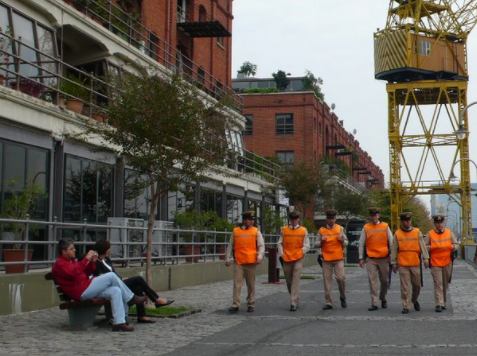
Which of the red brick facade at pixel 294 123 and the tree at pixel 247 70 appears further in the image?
the tree at pixel 247 70

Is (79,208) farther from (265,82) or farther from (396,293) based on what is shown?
(265,82)

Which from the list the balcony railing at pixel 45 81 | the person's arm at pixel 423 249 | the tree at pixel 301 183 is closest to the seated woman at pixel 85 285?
the person's arm at pixel 423 249

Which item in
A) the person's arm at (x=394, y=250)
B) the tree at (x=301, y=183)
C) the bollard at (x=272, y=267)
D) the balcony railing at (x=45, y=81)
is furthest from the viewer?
the tree at (x=301, y=183)

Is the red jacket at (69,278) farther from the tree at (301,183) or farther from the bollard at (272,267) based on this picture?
Result: the tree at (301,183)

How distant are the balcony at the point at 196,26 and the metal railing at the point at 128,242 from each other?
38.4ft

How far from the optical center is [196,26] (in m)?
32.7

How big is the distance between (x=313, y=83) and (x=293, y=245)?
53.1 metres

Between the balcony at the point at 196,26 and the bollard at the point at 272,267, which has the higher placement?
the balcony at the point at 196,26

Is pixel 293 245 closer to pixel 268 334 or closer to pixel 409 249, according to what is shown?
pixel 409 249

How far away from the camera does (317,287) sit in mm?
20344

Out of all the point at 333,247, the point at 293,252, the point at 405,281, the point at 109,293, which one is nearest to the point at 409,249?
the point at 405,281

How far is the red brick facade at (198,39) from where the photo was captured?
29.8 meters

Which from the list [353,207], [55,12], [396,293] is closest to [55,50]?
[55,12]

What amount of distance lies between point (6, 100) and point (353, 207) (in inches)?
1262
